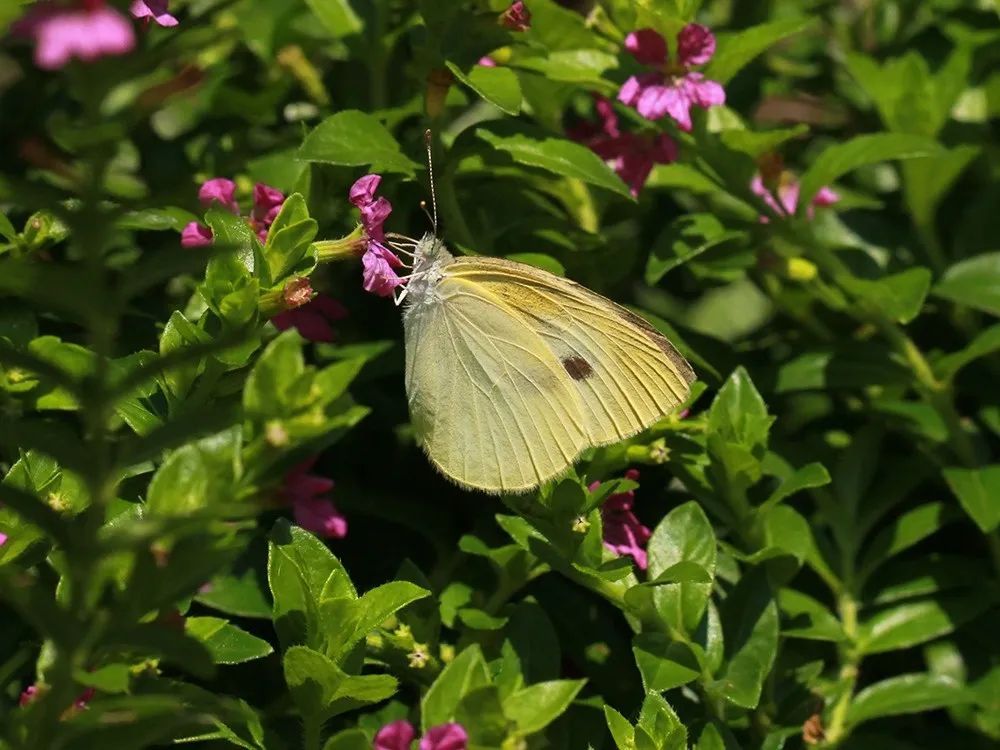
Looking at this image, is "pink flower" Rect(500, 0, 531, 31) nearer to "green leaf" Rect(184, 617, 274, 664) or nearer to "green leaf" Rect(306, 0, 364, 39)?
"green leaf" Rect(306, 0, 364, 39)

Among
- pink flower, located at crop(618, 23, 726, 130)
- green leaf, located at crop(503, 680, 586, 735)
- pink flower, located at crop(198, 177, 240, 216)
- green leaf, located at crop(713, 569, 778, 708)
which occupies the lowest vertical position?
green leaf, located at crop(713, 569, 778, 708)

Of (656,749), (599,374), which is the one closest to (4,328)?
(599,374)

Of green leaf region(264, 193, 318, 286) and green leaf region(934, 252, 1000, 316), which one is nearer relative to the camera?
green leaf region(264, 193, 318, 286)

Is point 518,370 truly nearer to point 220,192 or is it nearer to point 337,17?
point 220,192

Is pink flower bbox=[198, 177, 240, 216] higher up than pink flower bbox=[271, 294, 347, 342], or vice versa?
pink flower bbox=[198, 177, 240, 216]

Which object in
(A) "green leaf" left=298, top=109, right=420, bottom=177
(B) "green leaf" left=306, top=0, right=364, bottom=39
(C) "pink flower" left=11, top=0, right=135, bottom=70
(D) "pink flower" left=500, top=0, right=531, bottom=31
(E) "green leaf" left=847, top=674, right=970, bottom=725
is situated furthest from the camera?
(B) "green leaf" left=306, top=0, right=364, bottom=39

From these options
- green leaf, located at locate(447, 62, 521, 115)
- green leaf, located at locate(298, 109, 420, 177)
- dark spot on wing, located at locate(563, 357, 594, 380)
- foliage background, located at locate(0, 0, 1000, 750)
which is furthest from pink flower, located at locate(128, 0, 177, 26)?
dark spot on wing, located at locate(563, 357, 594, 380)
